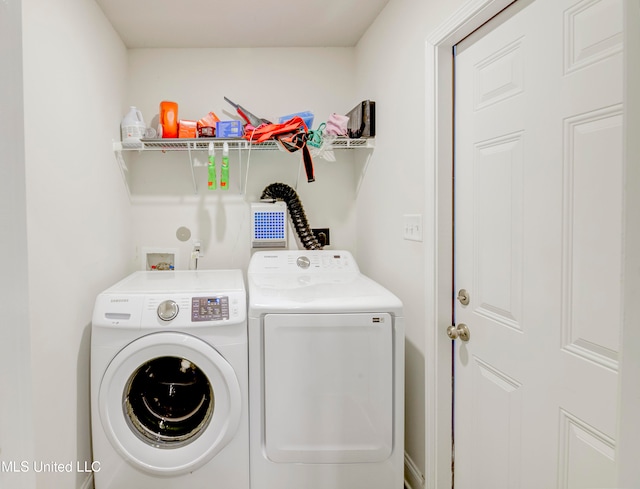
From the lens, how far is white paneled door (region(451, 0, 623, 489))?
835 millimetres

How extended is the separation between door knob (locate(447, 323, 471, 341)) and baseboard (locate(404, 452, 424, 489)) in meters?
0.72

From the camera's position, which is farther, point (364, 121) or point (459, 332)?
point (364, 121)

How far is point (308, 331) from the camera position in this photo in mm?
1476

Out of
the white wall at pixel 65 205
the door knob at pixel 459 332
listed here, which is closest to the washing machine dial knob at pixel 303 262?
the door knob at pixel 459 332

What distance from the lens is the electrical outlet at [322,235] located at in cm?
243

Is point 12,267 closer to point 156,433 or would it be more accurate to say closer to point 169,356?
point 169,356

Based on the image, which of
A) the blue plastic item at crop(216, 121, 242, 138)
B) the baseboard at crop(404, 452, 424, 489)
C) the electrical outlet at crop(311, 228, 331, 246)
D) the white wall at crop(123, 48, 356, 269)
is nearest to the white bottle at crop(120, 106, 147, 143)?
the white wall at crop(123, 48, 356, 269)

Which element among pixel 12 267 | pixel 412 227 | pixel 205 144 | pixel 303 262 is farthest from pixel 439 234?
pixel 205 144

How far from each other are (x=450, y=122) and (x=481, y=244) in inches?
19.9

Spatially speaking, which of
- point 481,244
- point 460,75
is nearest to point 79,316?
point 481,244

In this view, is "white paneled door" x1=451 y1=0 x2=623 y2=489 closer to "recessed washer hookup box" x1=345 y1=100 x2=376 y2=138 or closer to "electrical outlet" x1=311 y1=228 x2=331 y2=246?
"recessed washer hookup box" x1=345 y1=100 x2=376 y2=138

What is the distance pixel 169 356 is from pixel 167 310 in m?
0.22

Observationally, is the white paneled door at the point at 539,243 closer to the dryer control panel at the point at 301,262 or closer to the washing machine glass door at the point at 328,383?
the washing machine glass door at the point at 328,383

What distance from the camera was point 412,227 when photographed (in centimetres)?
162
